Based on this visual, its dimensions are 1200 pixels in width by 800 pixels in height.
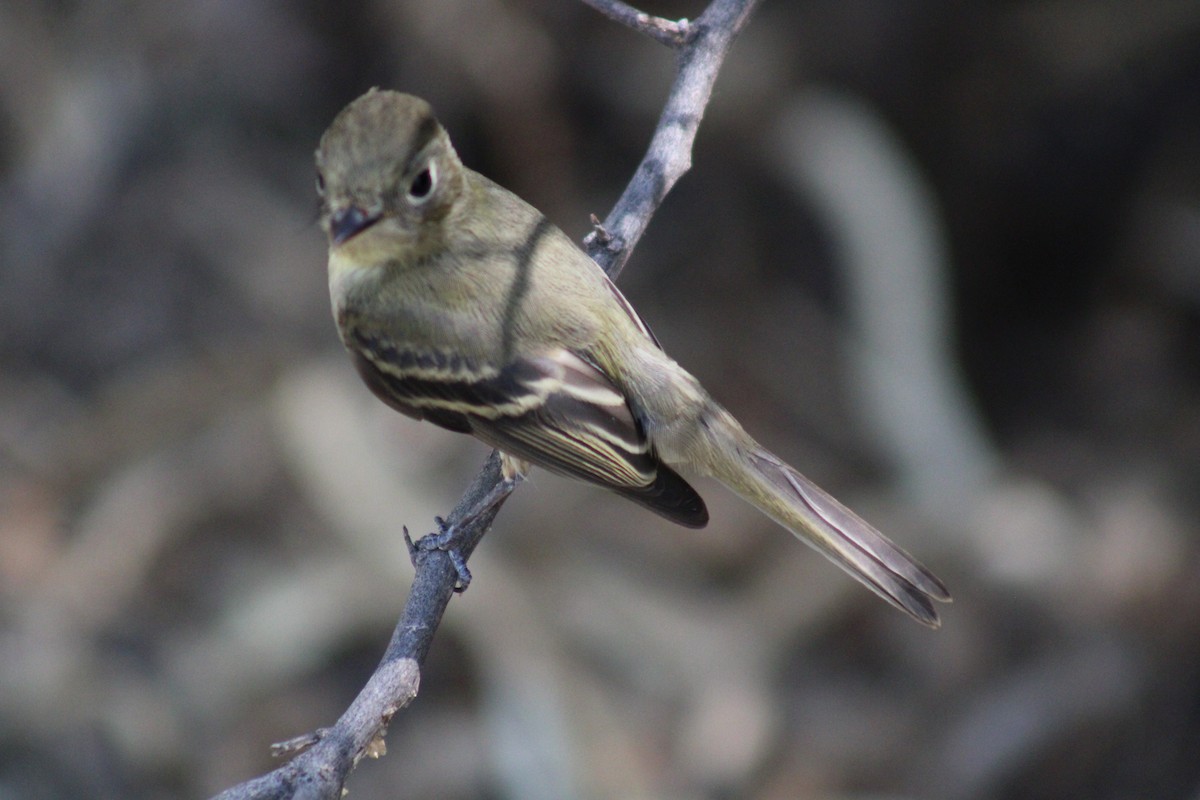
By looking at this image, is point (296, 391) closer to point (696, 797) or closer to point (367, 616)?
point (367, 616)

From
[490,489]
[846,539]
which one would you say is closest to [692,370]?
[490,489]

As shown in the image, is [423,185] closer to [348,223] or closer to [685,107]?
[348,223]

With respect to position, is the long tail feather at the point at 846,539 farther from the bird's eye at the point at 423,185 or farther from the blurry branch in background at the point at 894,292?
the blurry branch in background at the point at 894,292

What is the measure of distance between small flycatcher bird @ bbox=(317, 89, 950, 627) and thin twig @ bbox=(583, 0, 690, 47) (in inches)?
22.9

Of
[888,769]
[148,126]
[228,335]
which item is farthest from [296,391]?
[888,769]

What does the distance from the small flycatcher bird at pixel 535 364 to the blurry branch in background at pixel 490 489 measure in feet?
0.53

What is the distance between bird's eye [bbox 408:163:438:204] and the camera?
3951 millimetres

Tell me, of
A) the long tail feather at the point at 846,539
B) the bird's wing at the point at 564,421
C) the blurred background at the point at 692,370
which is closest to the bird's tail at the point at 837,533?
the long tail feather at the point at 846,539

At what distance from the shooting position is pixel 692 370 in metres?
7.55

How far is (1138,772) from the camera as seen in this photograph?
20.7ft

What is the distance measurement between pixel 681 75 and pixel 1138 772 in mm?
4078

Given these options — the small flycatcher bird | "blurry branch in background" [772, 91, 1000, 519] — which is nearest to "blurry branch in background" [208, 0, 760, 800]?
the small flycatcher bird

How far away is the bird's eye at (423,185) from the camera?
3.95 metres

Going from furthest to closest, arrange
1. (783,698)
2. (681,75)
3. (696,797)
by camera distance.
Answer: (783,698) < (696,797) < (681,75)
